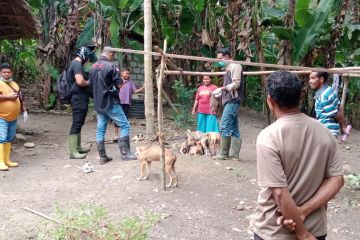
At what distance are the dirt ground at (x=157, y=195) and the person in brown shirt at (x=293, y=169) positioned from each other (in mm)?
2098

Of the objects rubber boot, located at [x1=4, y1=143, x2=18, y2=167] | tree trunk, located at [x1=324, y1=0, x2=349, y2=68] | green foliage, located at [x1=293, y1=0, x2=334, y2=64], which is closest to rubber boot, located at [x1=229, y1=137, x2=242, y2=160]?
green foliage, located at [x1=293, y1=0, x2=334, y2=64]

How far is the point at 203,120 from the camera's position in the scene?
848 cm

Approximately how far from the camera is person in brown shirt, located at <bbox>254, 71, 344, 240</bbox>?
218cm

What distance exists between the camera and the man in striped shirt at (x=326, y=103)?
5.01 m

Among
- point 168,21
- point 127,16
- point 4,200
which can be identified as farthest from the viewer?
point 168,21

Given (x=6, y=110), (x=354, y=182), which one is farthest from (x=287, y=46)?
(x=6, y=110)

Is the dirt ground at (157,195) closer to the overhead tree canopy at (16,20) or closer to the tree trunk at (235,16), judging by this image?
the overhead tree canopy at (16,20)

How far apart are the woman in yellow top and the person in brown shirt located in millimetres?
5110

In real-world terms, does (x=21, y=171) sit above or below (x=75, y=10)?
below

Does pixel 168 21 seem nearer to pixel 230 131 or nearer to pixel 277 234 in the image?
pixel 230 131

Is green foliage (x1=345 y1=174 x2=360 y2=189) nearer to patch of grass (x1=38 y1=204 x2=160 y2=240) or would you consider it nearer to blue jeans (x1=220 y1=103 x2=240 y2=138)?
blue jeans (x1=220 y1=103 x2=240 y2=138)

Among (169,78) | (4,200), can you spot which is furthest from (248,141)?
(4,200)

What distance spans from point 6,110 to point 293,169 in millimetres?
5291

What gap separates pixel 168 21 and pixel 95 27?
258cm
